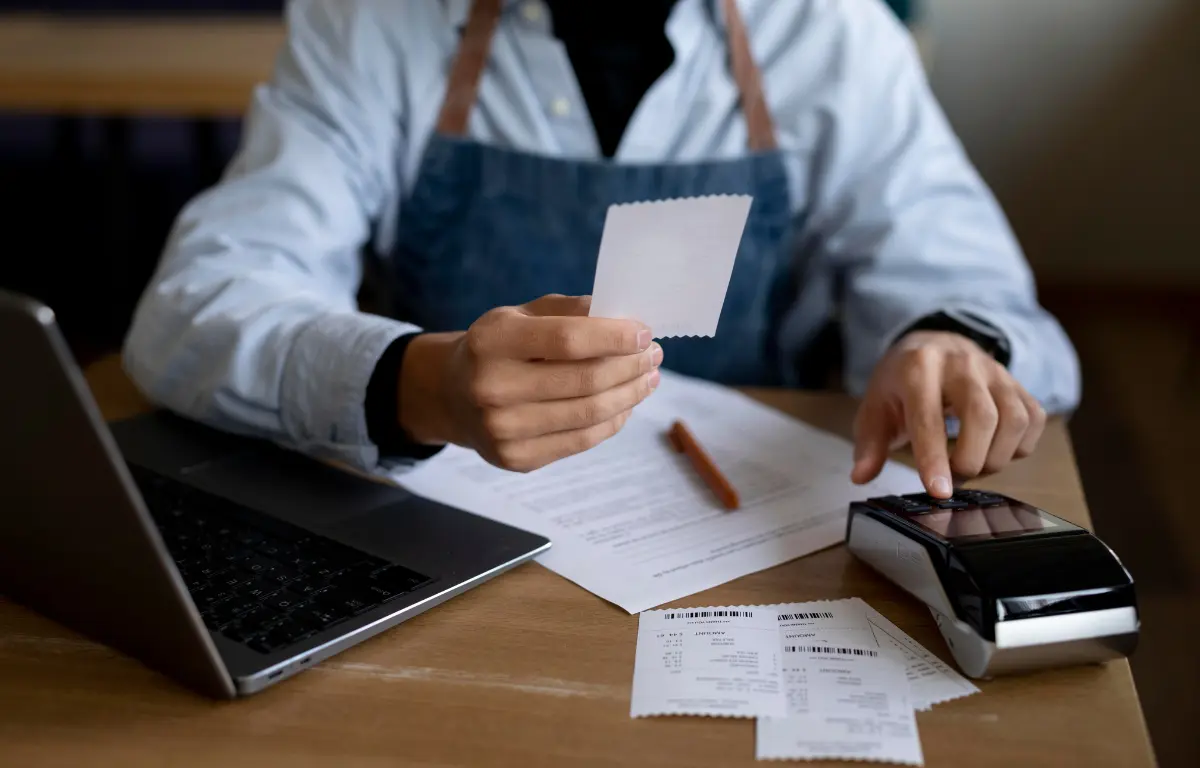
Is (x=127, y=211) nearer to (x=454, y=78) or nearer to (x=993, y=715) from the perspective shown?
(x=454, y=78)

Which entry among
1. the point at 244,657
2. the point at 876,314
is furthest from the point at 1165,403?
the point at 244,657

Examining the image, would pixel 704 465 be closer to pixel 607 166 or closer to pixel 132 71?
pixel 607 166

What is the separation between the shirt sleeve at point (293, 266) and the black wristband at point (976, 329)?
44 centimetres

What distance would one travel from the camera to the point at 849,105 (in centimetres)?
113

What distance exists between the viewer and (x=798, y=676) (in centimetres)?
56

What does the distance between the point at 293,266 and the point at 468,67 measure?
0.30 meters

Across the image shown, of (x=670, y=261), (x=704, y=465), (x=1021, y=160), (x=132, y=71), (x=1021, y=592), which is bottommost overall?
(x=1021, y=160)

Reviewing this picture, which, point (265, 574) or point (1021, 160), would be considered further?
point (1021, 160)

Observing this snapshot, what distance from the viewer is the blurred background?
2.45 m

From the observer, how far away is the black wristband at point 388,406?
30.5 inches

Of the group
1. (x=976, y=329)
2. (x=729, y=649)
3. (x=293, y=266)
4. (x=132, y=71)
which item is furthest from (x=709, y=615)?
(x=132, y=71)

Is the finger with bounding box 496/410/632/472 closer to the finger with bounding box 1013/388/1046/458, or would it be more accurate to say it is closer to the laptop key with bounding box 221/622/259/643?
the laptop key with bounding box 221/622/259/643

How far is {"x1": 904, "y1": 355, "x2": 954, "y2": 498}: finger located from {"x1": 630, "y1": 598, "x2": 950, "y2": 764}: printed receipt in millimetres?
103

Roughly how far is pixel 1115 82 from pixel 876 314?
209cm
